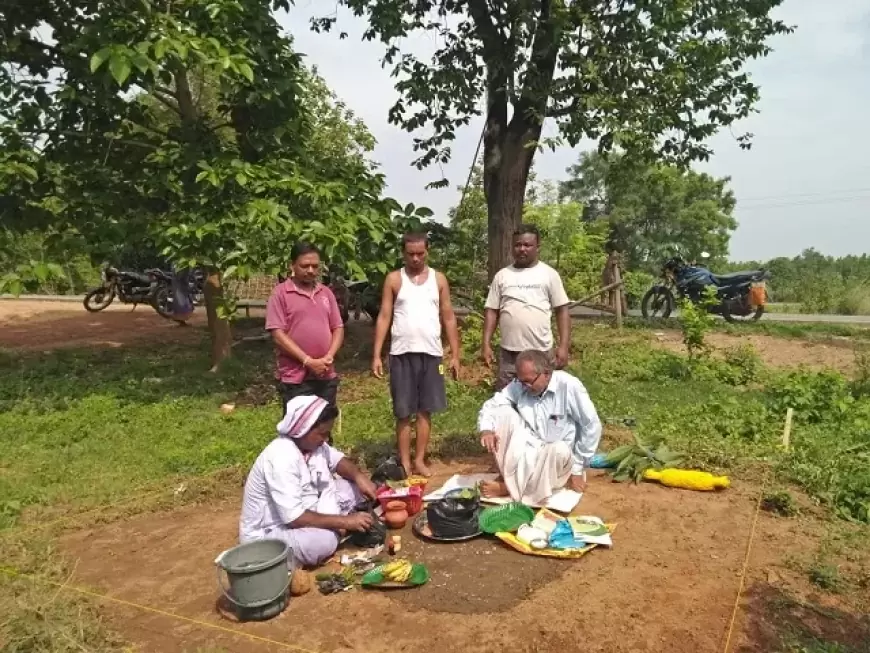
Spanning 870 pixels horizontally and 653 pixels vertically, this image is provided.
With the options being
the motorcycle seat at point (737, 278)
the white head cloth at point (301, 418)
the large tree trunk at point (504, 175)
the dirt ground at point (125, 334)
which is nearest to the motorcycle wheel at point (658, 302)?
the motorcycle seat at point (737, 278)

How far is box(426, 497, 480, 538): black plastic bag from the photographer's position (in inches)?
146

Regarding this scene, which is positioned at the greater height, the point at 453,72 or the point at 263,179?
the point at 453,72

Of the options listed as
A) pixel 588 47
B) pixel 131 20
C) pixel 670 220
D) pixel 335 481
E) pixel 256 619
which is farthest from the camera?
pixel 670 220

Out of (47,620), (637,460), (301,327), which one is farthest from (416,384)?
(47,620)

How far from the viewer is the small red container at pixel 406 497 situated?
157 inches

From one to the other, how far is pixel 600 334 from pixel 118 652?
855 cm

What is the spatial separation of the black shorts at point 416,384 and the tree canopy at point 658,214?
22.4 meters

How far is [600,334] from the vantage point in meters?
10.4

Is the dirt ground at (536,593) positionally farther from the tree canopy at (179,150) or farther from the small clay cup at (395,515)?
the tree canopy at (179,150)

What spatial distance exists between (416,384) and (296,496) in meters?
1.53

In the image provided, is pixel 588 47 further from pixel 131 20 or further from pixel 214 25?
pixel 131 20

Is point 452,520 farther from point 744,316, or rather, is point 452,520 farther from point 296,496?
point 744,316

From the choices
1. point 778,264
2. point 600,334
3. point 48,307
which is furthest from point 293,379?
point 778,264

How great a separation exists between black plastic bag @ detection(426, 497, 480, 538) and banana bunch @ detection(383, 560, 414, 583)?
43cm
